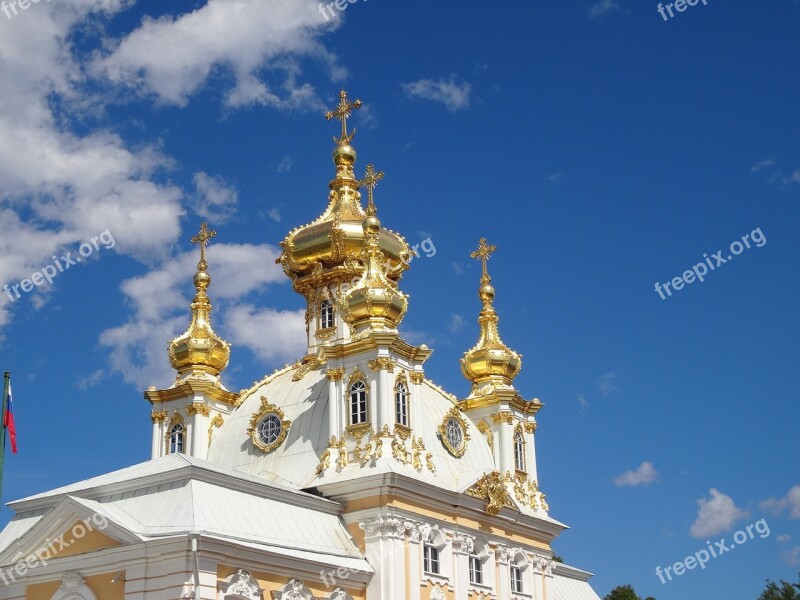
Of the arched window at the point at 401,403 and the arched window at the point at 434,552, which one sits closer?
the arched window at the point at 434,552

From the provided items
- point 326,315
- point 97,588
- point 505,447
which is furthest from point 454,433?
point 97,588

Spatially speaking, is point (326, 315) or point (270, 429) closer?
point (270, 429)

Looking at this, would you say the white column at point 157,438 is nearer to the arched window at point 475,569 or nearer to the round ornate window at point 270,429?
the round ornate window at point 270,429

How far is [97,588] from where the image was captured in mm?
23969

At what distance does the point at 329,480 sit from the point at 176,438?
23.2ft

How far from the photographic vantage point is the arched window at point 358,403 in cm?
3012

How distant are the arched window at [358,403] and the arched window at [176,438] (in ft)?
21.0

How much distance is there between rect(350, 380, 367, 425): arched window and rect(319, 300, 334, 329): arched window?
6501mm

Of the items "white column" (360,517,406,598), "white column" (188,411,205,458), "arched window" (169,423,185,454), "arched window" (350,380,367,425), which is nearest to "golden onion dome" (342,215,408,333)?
"arched window" (350,380,367,425)

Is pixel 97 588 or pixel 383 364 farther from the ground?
pixel 383 364

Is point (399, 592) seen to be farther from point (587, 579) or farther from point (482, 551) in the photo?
point (587, 579)

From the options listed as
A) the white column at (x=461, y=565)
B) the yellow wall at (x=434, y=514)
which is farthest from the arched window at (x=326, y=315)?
the white column at (x=461, y=565)
